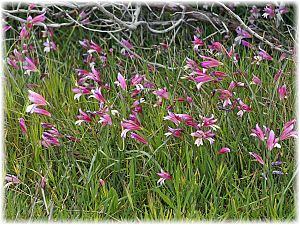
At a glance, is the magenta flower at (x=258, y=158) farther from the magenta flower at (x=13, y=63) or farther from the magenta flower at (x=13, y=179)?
the magenta flower at (x=13, y=63)

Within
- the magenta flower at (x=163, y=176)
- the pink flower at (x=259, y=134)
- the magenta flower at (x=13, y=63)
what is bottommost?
the magenta flower at (x=163, y=176)

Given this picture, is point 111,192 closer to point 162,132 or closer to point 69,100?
point 162,132

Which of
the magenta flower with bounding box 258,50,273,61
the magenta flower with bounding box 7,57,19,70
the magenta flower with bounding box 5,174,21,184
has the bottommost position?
the magenta flower with bounding box 5,174,21,184

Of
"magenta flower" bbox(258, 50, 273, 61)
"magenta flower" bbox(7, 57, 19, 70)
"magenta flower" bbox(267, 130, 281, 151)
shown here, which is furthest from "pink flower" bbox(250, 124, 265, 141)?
"magenta flower" bbox(7, 57, 19, 70)

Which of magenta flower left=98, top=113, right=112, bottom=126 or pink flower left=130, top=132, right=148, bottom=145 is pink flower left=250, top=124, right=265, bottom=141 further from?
magenta flower left=98, top=113, right=112, bottom=126

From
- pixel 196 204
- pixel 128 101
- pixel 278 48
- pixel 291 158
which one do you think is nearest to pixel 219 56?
pixel 278 48

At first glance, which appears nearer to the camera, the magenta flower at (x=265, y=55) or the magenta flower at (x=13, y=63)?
the magenta flower at (x=265, y=55)

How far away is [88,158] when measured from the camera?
3033 millimetres

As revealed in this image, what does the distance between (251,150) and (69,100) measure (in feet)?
3.46

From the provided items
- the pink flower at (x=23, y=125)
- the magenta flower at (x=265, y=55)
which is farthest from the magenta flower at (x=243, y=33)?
the pink flower at (x=23, y=125)

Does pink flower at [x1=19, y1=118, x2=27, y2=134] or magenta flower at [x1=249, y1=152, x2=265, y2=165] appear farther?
pink flower at [x1=19, y1=118, x2=27, y2=134]

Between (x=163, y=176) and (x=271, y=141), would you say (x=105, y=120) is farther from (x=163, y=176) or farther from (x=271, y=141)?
(x=271, y=141)

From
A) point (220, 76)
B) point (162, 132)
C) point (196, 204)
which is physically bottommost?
point (196, 204)

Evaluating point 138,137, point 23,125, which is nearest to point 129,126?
point 138,137
